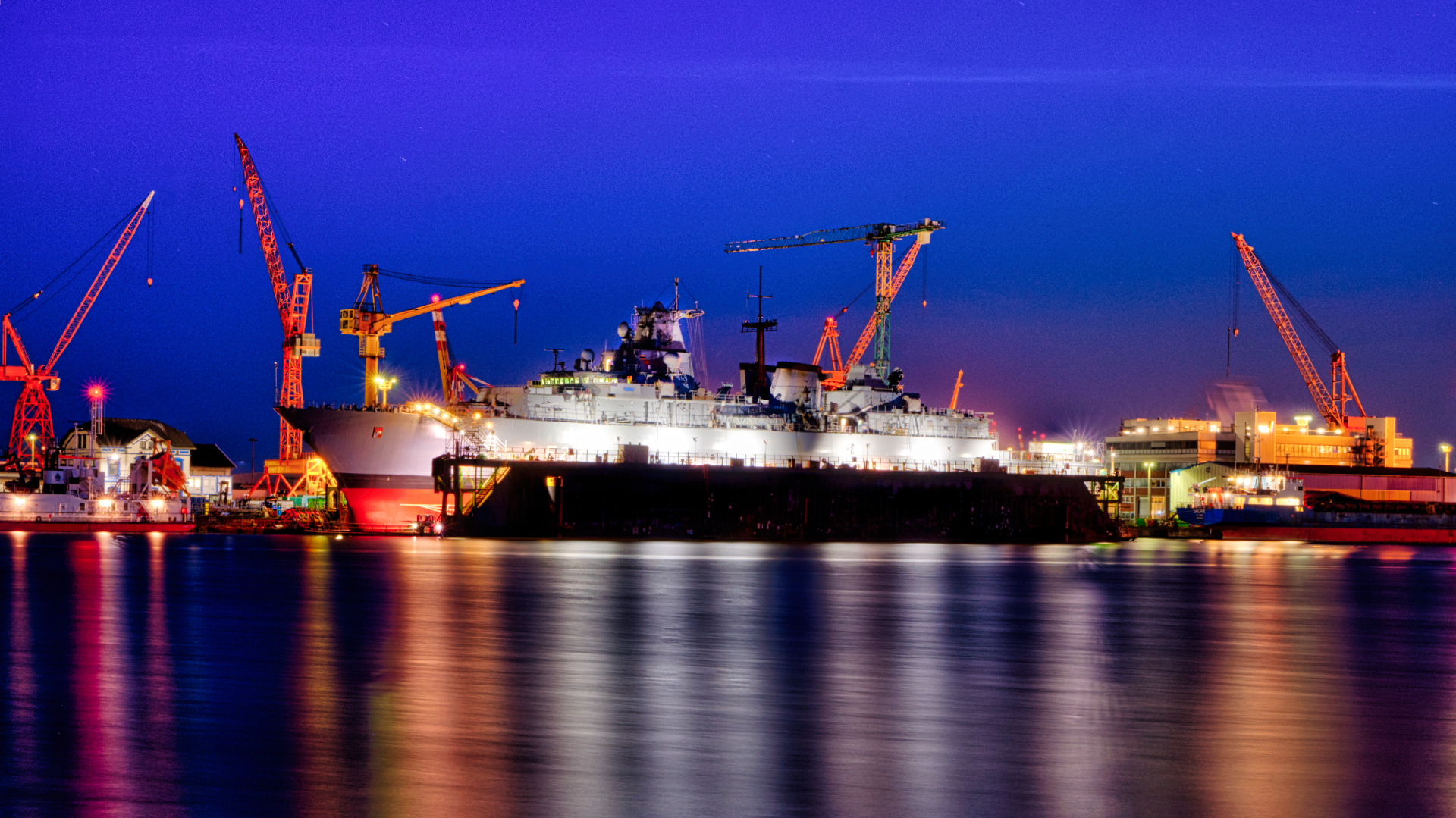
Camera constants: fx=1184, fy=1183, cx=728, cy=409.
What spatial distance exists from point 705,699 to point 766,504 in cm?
4804

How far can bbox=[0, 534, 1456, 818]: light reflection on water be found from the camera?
10.8m

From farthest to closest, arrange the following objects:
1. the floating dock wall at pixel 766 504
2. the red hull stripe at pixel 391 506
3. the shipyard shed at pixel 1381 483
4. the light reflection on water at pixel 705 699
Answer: the shipyard shed at pixel 1381 483 < the red hull stripe at pixel 391 506 < the floating dock wall at pixel 766 504 < the light reflection on water at pixel 705 699

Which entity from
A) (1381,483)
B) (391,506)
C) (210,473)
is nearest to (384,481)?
(391,506)

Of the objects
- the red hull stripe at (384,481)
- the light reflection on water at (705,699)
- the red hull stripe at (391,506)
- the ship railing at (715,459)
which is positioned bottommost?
the light reflection on water at (705,699)

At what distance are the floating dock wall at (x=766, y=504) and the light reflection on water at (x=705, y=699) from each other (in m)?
24.0

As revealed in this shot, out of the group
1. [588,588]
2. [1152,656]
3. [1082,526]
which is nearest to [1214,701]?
[1152,656]

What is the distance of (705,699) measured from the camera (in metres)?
15.7

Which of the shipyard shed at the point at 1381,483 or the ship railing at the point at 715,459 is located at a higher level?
the ship railing at the point at 715,459

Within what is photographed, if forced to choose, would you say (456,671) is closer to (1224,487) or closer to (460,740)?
(460,740)

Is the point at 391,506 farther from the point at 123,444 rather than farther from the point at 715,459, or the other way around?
the point at 123,444

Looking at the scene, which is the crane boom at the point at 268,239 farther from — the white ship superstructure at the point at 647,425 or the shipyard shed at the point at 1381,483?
the shipyard shed at the point at 1381,483

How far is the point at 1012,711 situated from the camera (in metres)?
15.2

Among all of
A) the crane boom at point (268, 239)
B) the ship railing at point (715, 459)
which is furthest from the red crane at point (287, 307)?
the ship railing at point (715, 459)

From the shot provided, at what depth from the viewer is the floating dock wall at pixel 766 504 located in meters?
58.6
